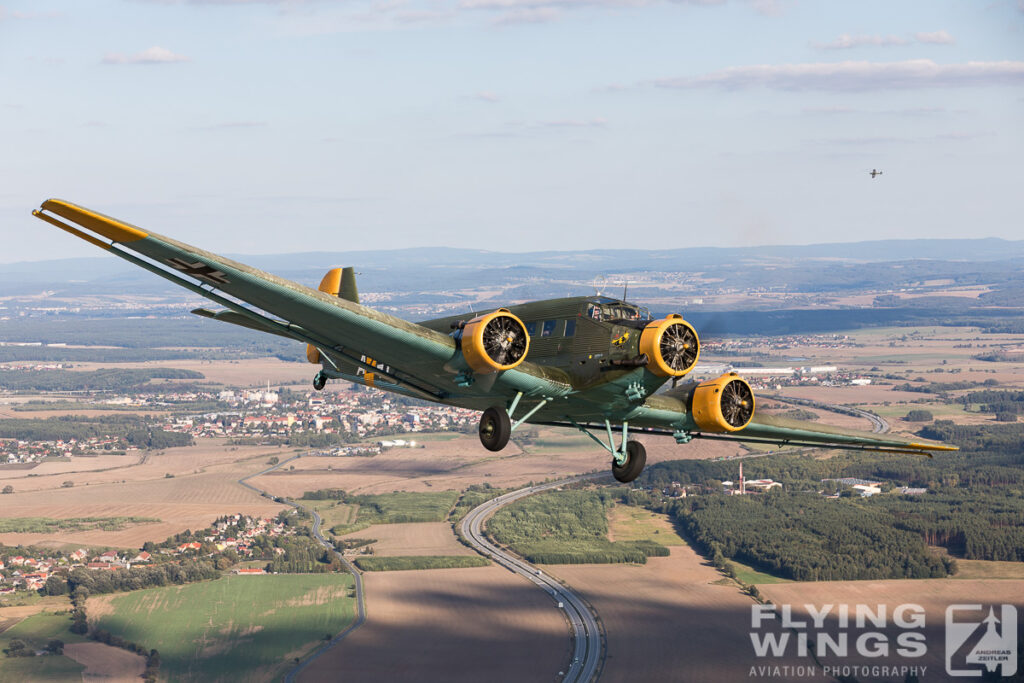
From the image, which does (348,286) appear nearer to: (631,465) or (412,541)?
(631,465)

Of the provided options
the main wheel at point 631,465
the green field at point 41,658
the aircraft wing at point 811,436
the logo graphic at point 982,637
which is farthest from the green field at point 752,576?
the main wheel at point 631,465

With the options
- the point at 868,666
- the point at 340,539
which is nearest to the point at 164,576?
the point at 340,539

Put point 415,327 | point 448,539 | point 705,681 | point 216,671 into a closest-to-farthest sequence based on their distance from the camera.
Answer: point 415,327
point 705,681
point 216,671
point 448,539

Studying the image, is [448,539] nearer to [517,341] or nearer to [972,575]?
[972,575]

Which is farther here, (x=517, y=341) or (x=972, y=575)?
(x=972, y=575)

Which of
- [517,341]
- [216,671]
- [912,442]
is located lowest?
[216,671]

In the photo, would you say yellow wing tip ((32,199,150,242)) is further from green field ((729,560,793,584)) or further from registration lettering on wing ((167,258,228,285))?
green field ((729,560,793,584))
